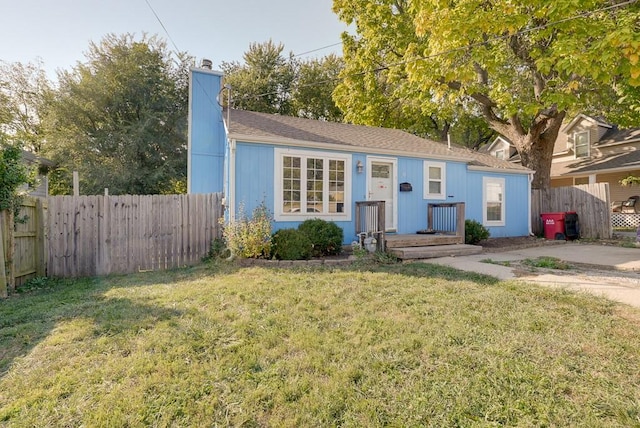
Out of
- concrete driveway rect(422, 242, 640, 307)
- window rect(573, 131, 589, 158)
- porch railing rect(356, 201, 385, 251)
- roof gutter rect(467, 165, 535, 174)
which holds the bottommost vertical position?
concrete driveway rect(422, 242, 640, 307)

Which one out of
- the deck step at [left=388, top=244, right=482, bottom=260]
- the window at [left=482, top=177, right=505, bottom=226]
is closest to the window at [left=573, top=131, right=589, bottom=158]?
the window at [left=482, top=177, right=505, bottom=226]

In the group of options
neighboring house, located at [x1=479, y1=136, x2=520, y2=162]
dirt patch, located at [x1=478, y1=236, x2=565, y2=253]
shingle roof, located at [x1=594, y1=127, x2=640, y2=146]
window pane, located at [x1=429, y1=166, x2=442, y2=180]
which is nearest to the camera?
dirt patch, located at [x1=478, y1=236, x2=565, y2=253]

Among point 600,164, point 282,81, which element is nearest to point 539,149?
point 600,164

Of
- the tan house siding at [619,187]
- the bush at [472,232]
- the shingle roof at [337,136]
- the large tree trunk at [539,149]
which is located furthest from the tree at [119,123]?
the tan house siding at [619,187]

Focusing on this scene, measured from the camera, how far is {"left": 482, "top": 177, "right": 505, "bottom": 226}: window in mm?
10664

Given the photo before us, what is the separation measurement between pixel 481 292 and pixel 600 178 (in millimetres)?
19965

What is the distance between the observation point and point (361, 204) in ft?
26.9

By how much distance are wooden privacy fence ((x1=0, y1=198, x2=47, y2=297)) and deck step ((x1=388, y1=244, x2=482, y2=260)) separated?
6.87m

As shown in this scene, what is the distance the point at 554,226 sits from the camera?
35.6 feet

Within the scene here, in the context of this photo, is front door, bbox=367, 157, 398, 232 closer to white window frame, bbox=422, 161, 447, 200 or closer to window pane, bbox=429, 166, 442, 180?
white window frame, bbox=422, 161, 447, 200

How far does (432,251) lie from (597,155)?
17.9m

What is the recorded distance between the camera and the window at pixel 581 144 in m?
19.0

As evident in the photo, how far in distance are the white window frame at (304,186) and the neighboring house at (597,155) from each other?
15.5 meters

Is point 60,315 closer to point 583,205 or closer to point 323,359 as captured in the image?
point 323,359
